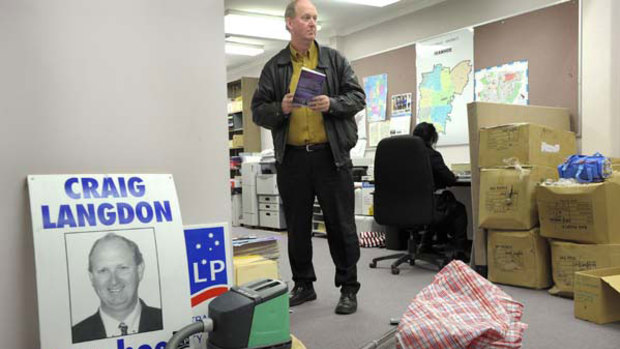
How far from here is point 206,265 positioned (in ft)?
4.52

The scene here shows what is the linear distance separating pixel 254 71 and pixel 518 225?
18.8 feet

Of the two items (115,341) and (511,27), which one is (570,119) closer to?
(511,27)

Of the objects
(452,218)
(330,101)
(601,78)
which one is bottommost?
(452,218)

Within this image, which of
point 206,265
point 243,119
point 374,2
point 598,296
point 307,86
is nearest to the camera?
point 206,265

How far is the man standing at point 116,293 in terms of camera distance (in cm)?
110

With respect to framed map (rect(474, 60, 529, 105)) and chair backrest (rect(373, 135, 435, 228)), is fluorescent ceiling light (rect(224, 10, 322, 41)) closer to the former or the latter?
framed map (rect(474, 60, 529, 105))

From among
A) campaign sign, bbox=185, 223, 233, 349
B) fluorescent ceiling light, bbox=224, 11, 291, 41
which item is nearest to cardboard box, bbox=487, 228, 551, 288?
campaign sign, bbox=185, 223, 233, 349

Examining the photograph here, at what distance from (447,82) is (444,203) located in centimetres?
169

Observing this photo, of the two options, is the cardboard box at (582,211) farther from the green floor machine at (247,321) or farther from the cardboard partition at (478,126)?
the green floor machine at (247,321)

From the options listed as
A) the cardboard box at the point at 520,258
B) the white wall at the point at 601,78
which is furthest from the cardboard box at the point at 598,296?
the white wall at the point at 601,78

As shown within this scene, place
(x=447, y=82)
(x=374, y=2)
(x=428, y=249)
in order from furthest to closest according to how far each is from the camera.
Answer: (x=374, y=2), (x=447, y=82), (x=428, y=249)

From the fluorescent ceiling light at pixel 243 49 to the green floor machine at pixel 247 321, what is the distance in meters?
5.87

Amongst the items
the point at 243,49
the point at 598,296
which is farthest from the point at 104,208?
the point at 243,49

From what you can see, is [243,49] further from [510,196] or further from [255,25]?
[510,196]
